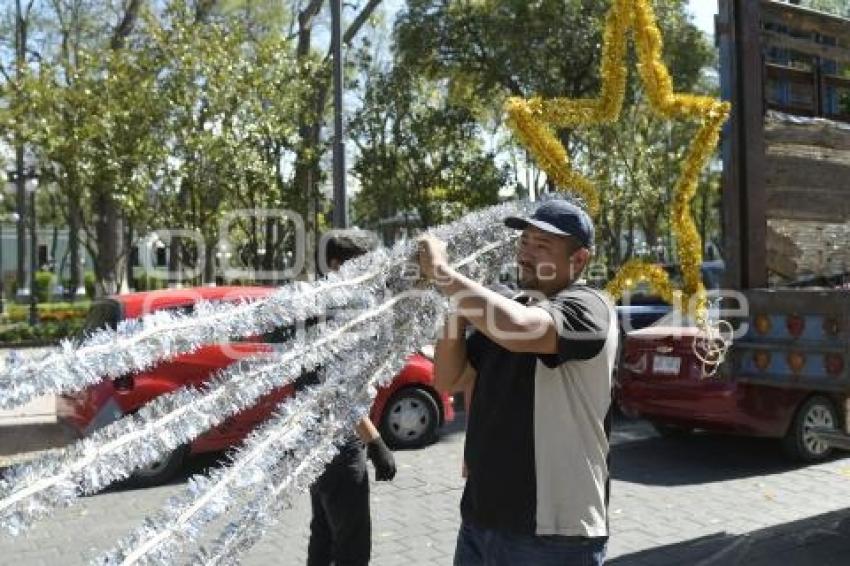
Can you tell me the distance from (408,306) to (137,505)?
16.3 ft

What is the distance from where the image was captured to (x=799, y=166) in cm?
500

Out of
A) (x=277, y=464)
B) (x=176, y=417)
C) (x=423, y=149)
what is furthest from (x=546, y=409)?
(x=423, y=149)

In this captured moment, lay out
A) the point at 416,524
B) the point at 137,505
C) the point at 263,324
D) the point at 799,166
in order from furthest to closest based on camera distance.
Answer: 1. the point at 137,505
2. the point at 416,524
3. the point at 799,166
4. the point at 263,324

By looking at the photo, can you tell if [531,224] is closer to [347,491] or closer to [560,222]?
[560,222]

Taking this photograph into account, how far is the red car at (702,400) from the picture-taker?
7535mm

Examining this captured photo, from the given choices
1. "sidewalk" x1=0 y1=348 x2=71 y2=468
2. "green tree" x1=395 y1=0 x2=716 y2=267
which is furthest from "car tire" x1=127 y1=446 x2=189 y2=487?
"green tree" x1=395 y1=0 x2=716 y2=267

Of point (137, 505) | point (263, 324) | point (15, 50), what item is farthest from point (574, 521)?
point (15, 50)

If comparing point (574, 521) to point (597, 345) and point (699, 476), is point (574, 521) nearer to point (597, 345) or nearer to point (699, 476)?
point (597, 345)

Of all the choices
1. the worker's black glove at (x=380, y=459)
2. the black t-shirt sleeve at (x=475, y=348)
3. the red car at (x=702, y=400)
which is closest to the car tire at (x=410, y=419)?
the red car at (x=702, y=400)

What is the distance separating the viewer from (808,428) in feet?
24.8

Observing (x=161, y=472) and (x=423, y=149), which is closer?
(x=161, y=472)

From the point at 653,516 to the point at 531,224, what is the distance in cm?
424

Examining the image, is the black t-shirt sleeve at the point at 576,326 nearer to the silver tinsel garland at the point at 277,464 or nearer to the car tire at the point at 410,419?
the silver tinsel garland at the point at 277,464

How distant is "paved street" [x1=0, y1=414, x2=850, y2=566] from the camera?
18.0ft
